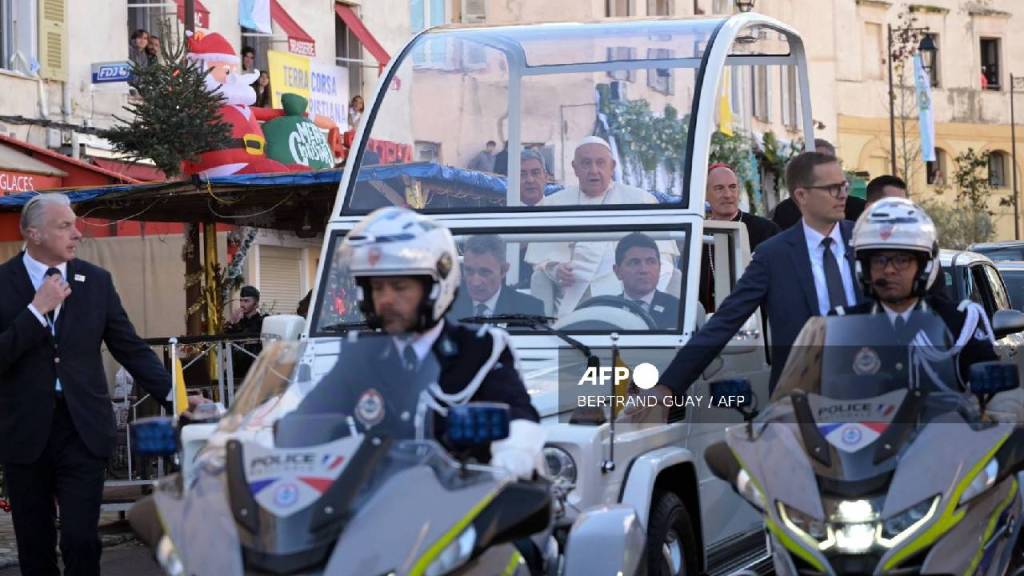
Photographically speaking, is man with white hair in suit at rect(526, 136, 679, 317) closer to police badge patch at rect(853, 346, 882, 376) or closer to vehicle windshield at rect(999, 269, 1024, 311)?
police badge patch at rect(853, 346, 882, 376)

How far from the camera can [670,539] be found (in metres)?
8.55

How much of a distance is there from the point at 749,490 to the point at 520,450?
3.74 ft

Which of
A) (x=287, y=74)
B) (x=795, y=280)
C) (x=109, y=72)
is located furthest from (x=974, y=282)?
(x=287, y=74)

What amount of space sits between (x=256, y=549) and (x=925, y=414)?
7.90ft

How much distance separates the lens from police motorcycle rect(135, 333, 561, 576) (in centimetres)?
484

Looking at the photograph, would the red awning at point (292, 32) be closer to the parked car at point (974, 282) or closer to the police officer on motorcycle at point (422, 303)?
the parked car at point (974, 282)

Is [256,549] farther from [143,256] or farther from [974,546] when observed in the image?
[143,256]

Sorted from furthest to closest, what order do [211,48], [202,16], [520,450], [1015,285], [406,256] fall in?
1. [202,16]
2. [211,48]
3. [1015,285]
4. [406,256]
5. [520,450]

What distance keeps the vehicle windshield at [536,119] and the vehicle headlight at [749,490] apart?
11.8ft

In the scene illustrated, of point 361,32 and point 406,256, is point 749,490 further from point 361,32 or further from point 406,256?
point 361,32

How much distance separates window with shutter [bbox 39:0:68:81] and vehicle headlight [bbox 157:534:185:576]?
66.2 feet

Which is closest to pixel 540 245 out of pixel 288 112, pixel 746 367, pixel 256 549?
pixel 746 367

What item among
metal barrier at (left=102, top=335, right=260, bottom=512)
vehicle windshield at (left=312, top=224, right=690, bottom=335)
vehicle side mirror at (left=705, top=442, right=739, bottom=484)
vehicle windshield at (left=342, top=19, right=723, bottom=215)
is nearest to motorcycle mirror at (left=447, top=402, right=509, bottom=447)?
vehicle side mirror at (left=705, top=442, right=739, bottom=484)

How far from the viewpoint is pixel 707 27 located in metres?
10.5
